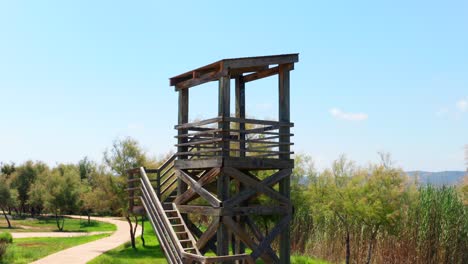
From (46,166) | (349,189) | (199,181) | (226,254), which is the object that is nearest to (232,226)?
(226,254)

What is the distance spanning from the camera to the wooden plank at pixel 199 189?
41.8 ft

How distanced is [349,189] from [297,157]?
4.04m

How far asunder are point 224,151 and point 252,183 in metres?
1.40

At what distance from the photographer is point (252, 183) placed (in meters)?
13.4

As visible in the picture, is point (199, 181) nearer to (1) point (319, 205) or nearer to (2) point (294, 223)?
(1) point (319, 205)

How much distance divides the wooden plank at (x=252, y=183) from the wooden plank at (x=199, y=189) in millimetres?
865

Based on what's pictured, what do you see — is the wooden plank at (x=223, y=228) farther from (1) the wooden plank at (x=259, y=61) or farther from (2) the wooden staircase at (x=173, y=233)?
(1) the wooden plank at (x=259, y=61)

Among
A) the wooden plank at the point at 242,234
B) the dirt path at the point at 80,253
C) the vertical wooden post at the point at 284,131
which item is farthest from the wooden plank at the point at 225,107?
the dirt path at the point at 80,253

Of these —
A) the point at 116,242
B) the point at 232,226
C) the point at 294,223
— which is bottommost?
the point at 116,242

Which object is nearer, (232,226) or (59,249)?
(232,226)

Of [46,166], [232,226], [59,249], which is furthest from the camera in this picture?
[46,166]

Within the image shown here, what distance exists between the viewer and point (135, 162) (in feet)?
109

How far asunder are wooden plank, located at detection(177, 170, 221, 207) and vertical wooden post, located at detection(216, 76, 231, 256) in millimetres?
211

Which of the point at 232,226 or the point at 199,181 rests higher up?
the point at 199,181
